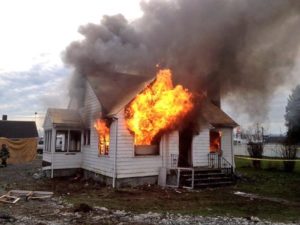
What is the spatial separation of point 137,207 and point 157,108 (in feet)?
20.1

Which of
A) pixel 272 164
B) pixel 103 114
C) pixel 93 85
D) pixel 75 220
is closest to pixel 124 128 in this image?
pixel 103 114

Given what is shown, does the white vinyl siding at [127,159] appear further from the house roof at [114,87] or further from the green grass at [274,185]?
the green grass at [274,185]

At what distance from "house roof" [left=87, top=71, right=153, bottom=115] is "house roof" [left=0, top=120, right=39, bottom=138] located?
1137 inches

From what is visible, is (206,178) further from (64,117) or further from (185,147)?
(64,117)

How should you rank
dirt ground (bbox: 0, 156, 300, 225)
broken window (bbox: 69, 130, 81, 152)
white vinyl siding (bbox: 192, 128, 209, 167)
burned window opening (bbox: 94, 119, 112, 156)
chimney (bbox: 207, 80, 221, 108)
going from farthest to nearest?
broken window (bbox: 69, 130, 81, 152)
white vinyl siding (bbox: 192, 128, 209, 167)
chimney (bbox: 207, 80, 221, 108)
burned window opening (bbox: 94, 119, 112, 156)
dirt ground (bbox: 0, 156, 300, 225)

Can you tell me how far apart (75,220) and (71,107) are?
14007 mm

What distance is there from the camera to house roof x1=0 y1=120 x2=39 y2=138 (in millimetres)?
43287

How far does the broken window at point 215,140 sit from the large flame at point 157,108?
Result: 161 inches

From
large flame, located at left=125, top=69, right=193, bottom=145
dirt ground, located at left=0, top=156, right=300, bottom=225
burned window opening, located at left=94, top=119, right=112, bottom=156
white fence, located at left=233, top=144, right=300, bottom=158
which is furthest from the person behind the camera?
white fence, located at left=233, top=144, right=300, bottom=158

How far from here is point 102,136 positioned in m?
17.5

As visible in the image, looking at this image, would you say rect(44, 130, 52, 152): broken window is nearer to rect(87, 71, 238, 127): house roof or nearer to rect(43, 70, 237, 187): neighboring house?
rect(43, 70, 237, 187): neighboring house

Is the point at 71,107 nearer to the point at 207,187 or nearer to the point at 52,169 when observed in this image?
the point at 52,169

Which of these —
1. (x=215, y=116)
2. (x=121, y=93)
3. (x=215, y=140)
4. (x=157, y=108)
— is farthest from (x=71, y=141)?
(x=215, y=116)

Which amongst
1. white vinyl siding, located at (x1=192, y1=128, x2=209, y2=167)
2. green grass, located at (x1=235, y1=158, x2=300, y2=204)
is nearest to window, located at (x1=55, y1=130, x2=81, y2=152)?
white vinyl siding, located at (x1=192, y1=128, x2=209, y2=167)
